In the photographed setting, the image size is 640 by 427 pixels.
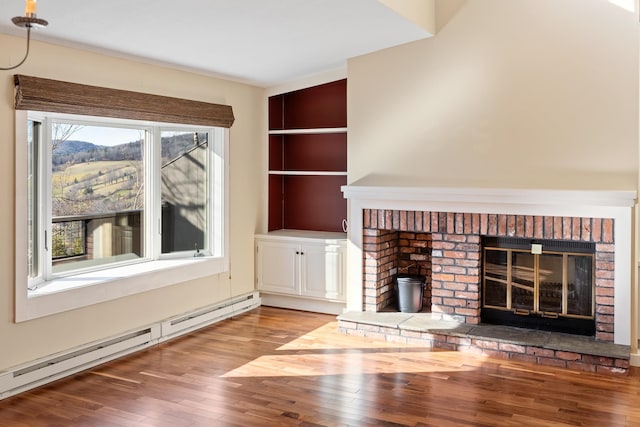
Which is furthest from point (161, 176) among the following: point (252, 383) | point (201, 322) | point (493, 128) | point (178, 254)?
point (493, 128)

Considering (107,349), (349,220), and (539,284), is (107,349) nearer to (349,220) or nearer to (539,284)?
(349,220)

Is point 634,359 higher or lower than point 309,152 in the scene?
lower

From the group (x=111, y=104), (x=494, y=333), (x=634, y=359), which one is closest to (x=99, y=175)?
(x=111, y=104)

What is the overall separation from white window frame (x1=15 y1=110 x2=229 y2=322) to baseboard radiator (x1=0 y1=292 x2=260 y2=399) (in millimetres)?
309

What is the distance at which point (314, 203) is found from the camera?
259 inches

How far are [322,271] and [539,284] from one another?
77.7 inches

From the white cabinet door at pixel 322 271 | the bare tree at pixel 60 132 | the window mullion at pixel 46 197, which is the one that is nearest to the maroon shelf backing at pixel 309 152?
the white cabinet door at pixel 322 271

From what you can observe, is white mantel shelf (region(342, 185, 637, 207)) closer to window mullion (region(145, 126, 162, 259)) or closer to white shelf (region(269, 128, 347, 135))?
white shelf (region(269, 128, 347, 135))

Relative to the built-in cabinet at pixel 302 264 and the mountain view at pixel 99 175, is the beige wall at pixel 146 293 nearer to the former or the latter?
the built-in cabinet at pixel 302 264

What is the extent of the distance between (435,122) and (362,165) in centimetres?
75

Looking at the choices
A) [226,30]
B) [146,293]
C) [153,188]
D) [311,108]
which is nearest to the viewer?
[226,30]

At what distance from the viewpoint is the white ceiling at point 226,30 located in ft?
11.9

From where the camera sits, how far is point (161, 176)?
5.41 meters

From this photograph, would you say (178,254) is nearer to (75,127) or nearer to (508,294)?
(75,127)
